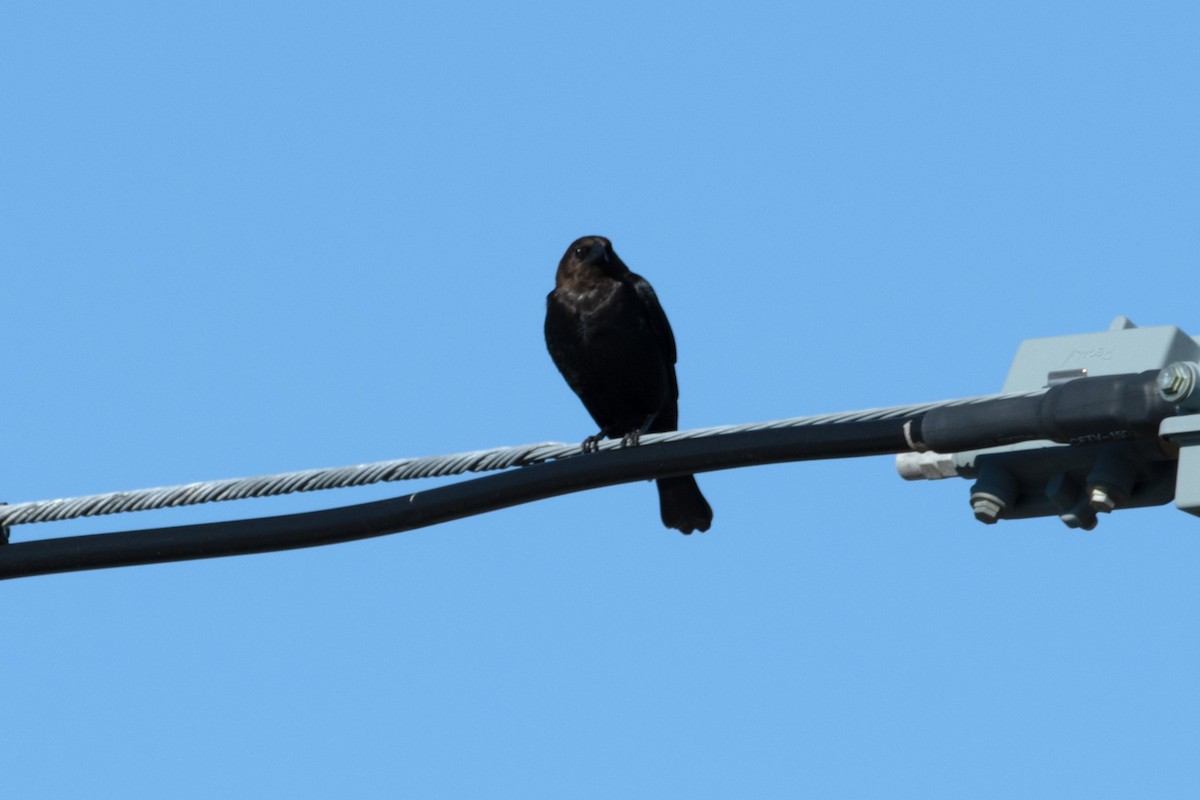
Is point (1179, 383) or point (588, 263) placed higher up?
point (588, 263)

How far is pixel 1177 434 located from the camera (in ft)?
11.6

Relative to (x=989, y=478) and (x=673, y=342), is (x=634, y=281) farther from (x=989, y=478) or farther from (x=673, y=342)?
(x=989, y=478)

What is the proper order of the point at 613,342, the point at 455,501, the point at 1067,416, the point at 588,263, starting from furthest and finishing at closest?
1. the point at 588,263
2. the point at 613,342
3. the point at 455,501
4. the point at 1067,416

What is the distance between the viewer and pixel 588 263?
26.7ft

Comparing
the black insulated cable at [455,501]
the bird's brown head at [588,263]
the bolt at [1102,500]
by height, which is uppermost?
the bird's brown head at [588,263]

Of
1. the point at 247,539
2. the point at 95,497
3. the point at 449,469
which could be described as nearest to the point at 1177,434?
the point at 449,469

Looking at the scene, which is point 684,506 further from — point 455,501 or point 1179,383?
point 1179,383

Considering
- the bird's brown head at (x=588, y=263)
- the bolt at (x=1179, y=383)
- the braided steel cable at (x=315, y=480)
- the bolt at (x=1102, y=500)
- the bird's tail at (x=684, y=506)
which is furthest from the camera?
the bird's brown head at (x=588, y=263)

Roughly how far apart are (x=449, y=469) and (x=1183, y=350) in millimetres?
1704

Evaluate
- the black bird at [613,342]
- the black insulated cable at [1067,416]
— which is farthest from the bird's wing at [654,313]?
the black insulated cable at [1067,416]

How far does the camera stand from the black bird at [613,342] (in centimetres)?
795

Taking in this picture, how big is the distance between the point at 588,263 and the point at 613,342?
39 centimetres

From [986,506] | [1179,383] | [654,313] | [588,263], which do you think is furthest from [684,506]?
[1179,383]

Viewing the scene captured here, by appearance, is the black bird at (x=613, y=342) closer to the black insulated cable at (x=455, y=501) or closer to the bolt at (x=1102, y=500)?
the black insulated cable at (x=455, y=501)
